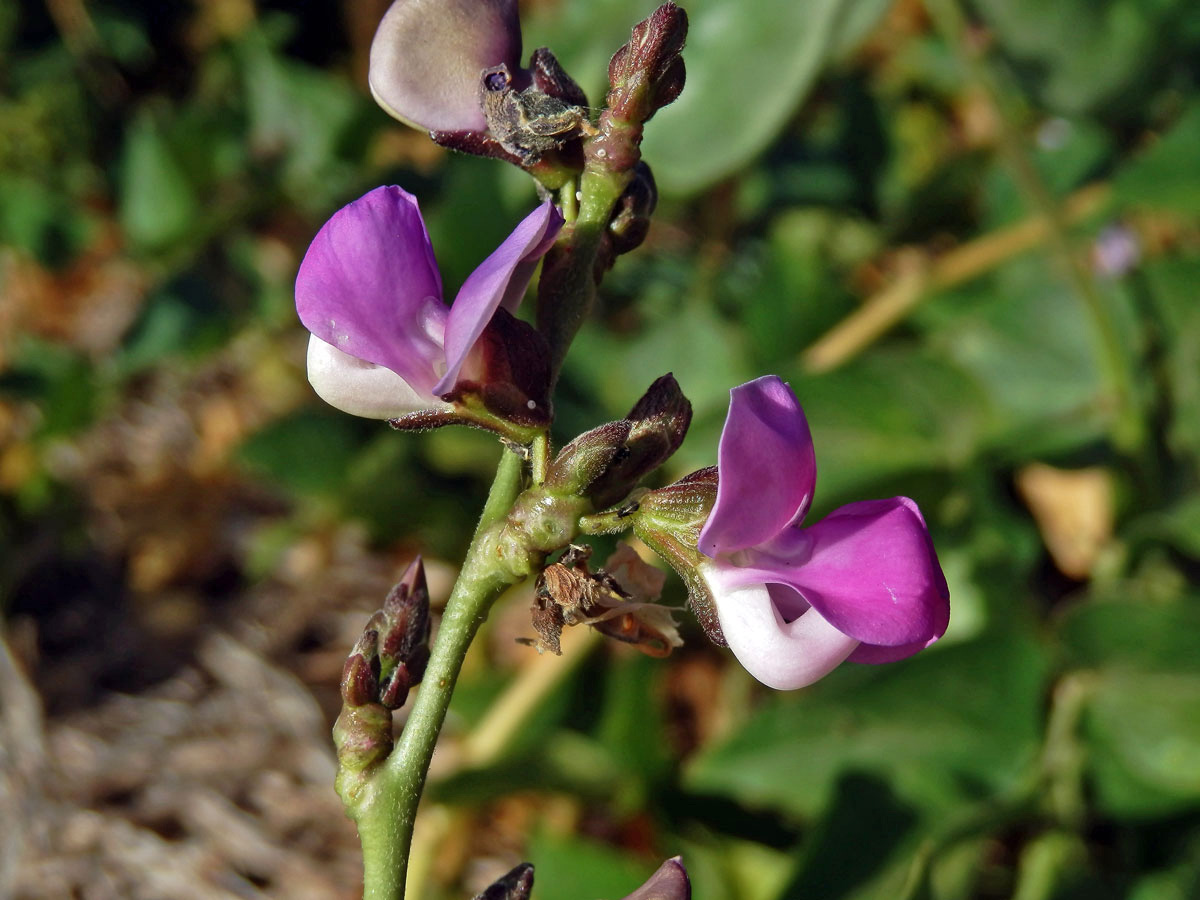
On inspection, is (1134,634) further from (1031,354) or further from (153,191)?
(153,191)

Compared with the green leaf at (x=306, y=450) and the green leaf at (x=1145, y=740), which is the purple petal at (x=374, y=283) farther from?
the green leaf at (x=306, y=450)

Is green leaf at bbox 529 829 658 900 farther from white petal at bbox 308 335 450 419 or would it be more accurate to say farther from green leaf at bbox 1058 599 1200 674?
white petal at bbox 308 335 450 419

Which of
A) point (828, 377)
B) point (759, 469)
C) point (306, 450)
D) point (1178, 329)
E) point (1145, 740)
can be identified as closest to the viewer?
point (759, 469)

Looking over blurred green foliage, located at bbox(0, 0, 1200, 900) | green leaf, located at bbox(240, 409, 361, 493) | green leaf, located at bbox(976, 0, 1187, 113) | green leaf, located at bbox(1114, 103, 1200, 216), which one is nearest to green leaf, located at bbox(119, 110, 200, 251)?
blurred green foliage, located at bbox(0, 0, 1200, 900)

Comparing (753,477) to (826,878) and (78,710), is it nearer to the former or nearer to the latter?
(826,878)

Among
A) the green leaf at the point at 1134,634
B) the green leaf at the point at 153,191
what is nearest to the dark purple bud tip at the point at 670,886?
the green leaf at the point at 1134,634

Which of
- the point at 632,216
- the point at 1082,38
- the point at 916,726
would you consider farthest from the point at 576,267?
the point at 1082,38

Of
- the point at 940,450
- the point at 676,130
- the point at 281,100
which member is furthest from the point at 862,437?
the point at 281,100
